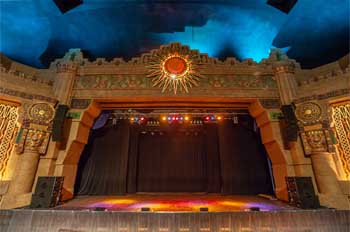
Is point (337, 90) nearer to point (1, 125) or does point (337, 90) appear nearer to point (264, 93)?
point (264, 93)

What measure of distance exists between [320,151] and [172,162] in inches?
194

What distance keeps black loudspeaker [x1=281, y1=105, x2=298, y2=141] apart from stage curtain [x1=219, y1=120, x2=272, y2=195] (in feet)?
6.97

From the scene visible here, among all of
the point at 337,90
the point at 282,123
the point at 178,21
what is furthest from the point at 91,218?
the point at 337,90

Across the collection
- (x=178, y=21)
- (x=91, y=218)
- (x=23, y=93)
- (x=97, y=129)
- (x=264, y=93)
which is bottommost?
(x=91, y=218)

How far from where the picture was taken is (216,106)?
18.5 feet

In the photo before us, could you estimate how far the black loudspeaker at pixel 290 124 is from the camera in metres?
4.35

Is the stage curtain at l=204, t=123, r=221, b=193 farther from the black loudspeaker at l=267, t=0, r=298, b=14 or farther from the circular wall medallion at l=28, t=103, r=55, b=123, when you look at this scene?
the circular wall medallion at l=28, t=103, r=55, b=123

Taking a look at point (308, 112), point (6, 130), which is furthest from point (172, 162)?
point (6, 130)

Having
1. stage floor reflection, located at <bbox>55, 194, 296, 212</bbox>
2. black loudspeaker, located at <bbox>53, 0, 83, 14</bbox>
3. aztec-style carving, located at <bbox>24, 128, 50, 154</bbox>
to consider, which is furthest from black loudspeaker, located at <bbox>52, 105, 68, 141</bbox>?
black loudspeaker, located at <bbox>53, 0, 83, 14</bbox>

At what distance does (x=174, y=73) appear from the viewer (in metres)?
5.16

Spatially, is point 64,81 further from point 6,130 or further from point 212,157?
point 212,157

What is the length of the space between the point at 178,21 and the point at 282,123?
5000 millimetres

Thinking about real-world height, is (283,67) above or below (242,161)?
above

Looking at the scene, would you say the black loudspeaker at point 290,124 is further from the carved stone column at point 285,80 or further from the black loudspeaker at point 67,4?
the black loudspeaker at point 67,4
